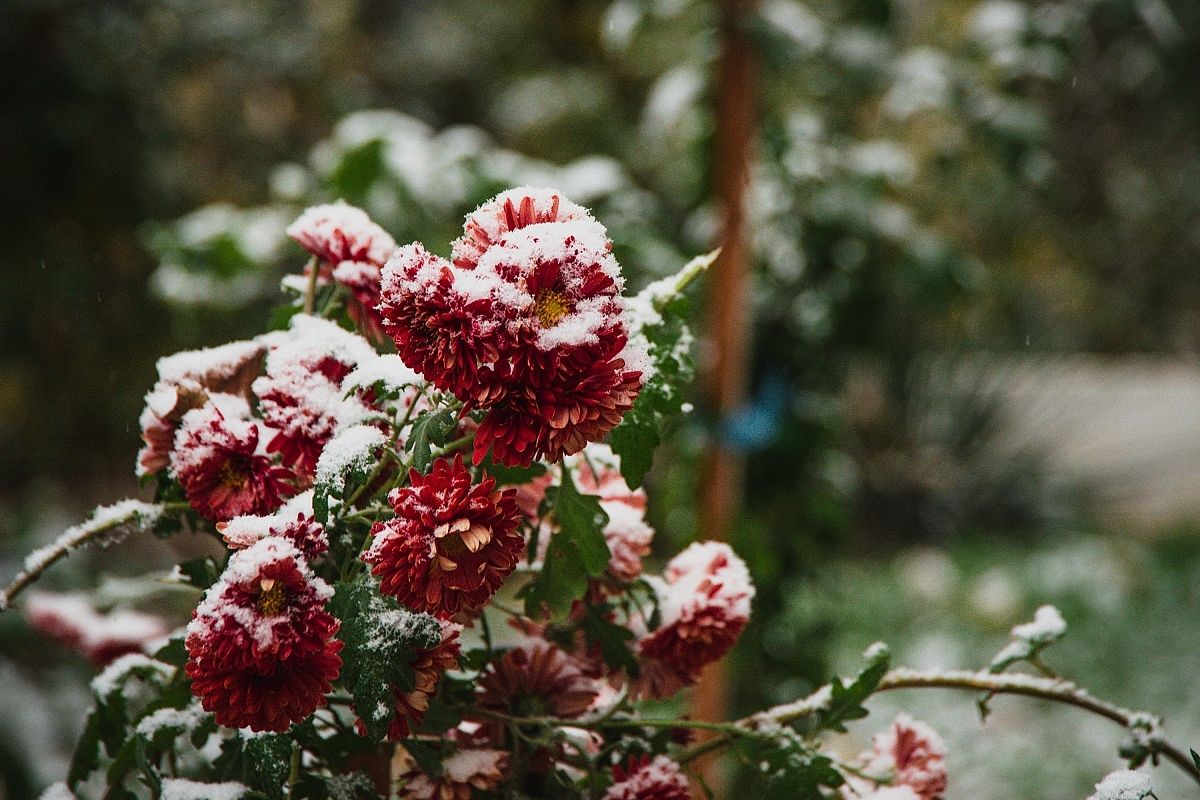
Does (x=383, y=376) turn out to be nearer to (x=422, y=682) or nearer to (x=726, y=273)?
(x=422, y=682)

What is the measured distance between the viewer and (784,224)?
184cm

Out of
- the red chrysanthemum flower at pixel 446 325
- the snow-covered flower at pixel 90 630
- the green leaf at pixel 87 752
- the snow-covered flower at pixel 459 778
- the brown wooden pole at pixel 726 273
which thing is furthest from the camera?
the brown wooden pole at pixel 726 273

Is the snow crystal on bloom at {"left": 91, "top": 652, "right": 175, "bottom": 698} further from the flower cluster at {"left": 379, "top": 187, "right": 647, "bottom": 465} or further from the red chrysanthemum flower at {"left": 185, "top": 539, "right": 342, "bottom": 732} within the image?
the flower cluster at {"left": 379, "top": 187, "right": 647, "bottom": 465}

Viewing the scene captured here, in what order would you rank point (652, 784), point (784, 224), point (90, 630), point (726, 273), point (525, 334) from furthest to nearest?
point (784, 224) → point (726, 273) → point (90, 630) → point (652, 784) → point (525, 334)

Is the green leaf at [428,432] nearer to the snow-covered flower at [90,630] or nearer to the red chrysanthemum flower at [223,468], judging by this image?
the red chrysanthemum flower at [223,468]

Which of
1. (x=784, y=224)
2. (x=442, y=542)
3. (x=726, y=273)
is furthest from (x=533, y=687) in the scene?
(x=784, y=224)

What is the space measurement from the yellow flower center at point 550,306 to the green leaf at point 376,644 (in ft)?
0.50

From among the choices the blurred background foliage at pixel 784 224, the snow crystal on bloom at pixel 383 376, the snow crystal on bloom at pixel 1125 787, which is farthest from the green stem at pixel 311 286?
the blurred background foliage at pixel 784 224

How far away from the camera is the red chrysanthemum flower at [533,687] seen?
0.57 meters

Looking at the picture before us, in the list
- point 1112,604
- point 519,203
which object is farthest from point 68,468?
point 519,203

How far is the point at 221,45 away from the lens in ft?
12.3

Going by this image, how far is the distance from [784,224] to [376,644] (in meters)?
1.51

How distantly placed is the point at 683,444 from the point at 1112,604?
1.99 metres

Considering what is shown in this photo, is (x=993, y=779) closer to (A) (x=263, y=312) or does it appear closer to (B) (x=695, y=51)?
(B) (x=695, y=51)
